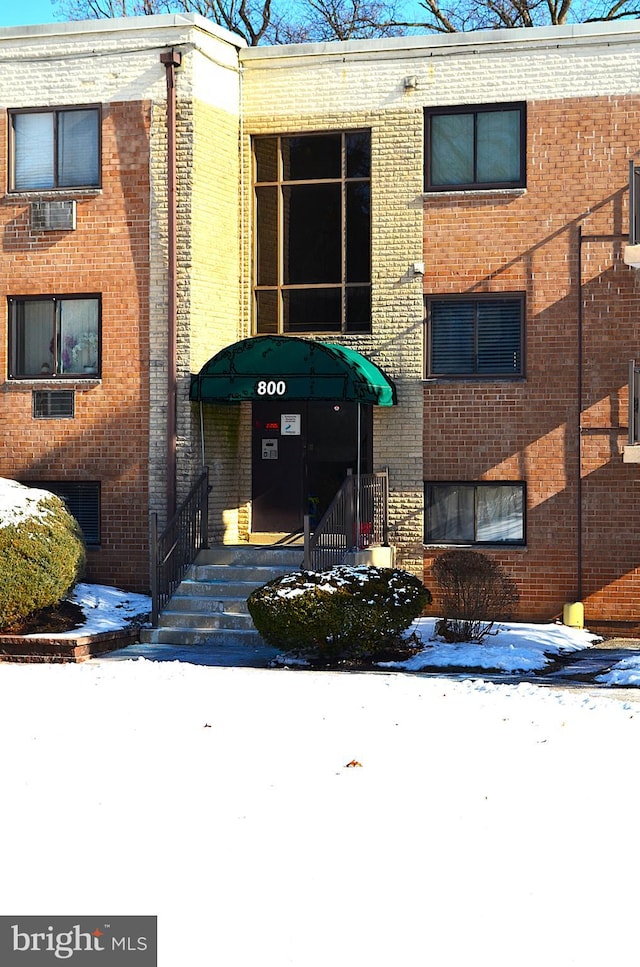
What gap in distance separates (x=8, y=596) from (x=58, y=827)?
28.6 feet

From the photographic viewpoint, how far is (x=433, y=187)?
803 inches

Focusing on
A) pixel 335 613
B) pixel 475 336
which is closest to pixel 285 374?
pixel 475 336

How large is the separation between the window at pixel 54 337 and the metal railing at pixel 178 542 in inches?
107

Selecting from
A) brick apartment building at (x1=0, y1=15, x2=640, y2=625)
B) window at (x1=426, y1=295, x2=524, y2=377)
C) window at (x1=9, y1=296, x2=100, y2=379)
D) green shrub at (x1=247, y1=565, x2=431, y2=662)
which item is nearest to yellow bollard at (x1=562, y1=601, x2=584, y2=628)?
brick apartment building at (x1=0, y1=15, x2=640, y2=625)

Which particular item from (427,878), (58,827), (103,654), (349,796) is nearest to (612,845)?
(427,878)

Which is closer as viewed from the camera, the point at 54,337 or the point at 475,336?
the point at 475,336

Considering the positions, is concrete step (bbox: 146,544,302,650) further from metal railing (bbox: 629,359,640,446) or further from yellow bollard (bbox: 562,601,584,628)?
metal railing (bbox: 629,359,640,446)

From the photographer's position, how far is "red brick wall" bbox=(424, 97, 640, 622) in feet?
64.2

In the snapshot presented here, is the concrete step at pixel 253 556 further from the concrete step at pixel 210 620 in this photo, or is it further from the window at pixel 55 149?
the window at pixel 55 149

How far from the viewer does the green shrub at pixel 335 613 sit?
16109 mm

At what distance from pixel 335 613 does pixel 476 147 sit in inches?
317

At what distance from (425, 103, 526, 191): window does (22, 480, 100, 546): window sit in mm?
6880

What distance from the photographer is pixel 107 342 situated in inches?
810

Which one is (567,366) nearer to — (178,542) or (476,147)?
(476,147)
